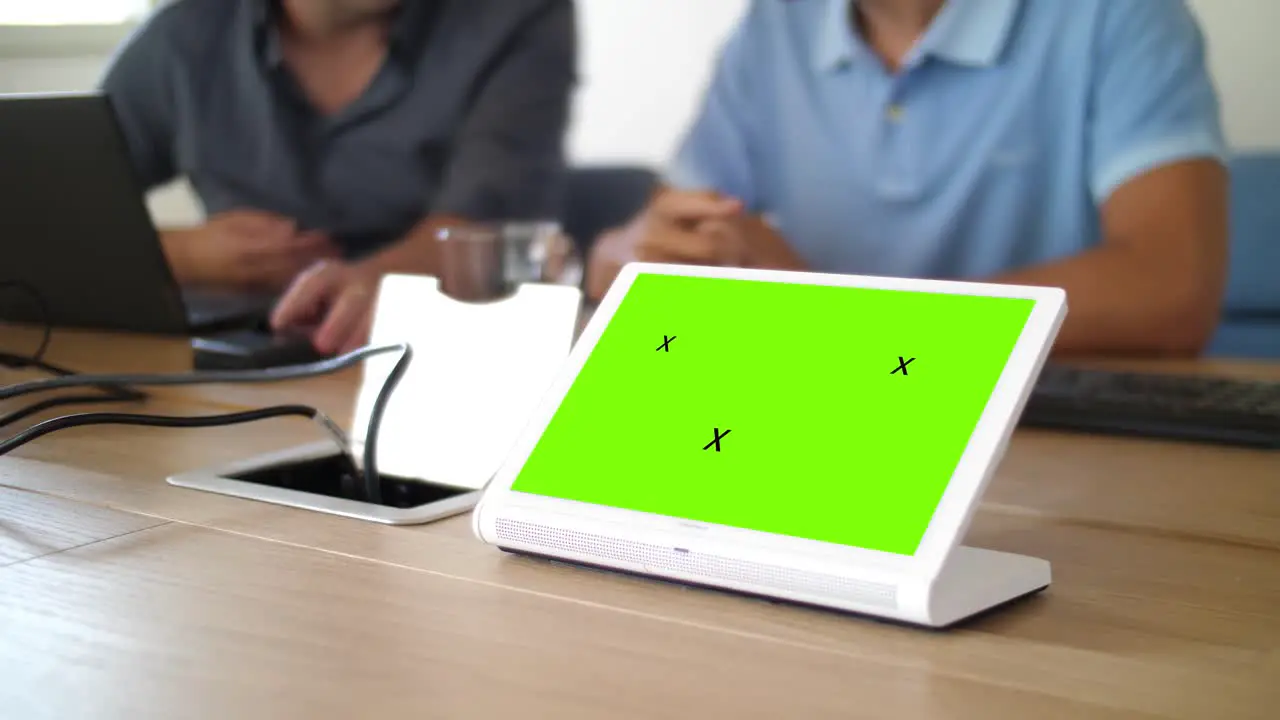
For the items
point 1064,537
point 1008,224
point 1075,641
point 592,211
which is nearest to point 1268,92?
point 1008,224

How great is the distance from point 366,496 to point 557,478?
0.65 ft

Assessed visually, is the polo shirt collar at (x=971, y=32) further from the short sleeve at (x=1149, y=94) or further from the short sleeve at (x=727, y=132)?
the short sleeve at (x=727, y=132)

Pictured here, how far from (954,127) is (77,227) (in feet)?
3.59

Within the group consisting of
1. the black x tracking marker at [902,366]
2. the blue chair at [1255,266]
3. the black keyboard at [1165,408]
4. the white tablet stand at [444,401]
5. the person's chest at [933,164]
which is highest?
the black x tracking marker at [902,366]

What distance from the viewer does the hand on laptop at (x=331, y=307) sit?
1.11 meters

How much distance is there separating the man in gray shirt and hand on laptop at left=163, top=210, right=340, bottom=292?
3.2 inches

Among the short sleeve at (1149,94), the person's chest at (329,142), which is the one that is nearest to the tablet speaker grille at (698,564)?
the short sleeve at (1149,94)

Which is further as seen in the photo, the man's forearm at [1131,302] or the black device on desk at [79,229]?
the man's forearm at [1131,302]

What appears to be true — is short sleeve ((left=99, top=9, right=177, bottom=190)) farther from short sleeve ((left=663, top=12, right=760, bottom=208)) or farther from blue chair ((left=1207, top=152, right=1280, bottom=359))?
blue chair ((left=1207, top=152, right=1280, bottom=359))

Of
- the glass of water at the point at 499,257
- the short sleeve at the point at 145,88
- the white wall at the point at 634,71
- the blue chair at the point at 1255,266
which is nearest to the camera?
the glass of water at the point at 499,257

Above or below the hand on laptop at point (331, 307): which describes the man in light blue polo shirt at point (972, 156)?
below

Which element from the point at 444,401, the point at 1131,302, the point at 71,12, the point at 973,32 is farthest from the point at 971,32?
the point at 71,12

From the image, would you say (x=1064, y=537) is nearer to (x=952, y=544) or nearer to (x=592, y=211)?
(x=952, y=544)

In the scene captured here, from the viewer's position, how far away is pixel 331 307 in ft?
4.14
